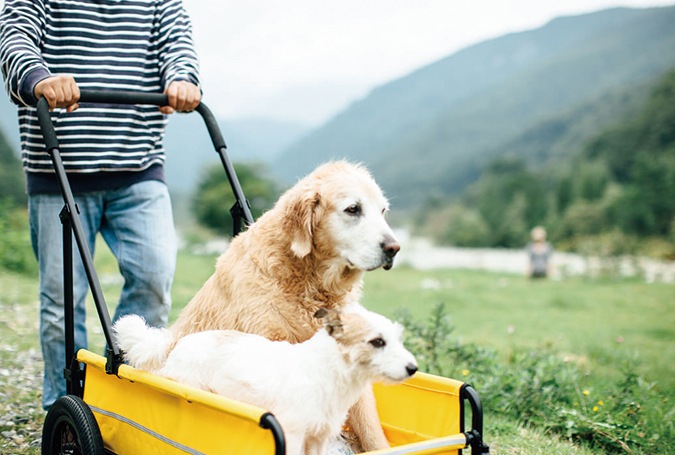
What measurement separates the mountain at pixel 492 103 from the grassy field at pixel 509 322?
38481 mm

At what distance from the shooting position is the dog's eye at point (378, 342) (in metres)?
2.01

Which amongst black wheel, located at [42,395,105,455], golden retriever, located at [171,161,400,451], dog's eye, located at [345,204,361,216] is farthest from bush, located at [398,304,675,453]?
black wheel, located at [42,395,105,455]

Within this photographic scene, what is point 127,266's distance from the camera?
322 centimetres

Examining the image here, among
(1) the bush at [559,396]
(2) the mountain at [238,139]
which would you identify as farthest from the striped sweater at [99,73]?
(2) the mountain at [238,139]

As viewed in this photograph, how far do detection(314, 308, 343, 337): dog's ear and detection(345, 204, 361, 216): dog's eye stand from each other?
1.74ft

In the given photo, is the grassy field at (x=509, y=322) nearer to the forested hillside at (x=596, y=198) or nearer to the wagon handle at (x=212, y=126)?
the wagon handle at (x=212, y=126)

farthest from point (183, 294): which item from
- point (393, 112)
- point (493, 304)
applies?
point (393, 112)

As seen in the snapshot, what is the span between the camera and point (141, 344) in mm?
2438

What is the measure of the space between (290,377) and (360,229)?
0.66m

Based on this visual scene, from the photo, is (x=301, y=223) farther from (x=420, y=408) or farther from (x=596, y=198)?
(x=596, y=198)

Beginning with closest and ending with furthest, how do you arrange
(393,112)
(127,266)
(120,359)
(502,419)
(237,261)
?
(120,359) → (237,261) → (127,266) → (502,419) → (393,112)

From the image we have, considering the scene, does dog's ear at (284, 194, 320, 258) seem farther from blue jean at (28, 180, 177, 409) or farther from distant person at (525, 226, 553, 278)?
distant person at (525, 226, 553, 278)

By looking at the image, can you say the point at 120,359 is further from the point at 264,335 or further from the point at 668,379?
the point at 668,379

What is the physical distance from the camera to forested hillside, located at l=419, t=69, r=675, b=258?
27.0 meters
